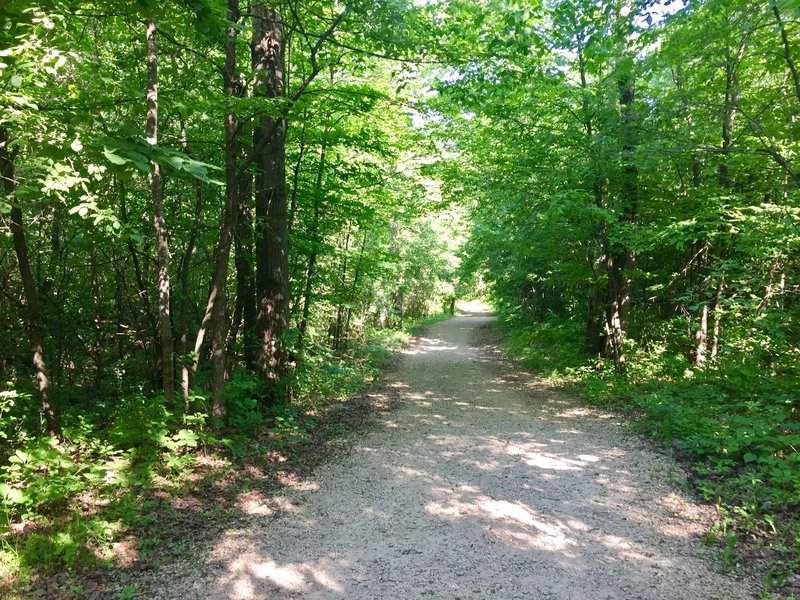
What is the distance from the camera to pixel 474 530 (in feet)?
14.5

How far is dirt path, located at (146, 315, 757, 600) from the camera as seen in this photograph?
141 inches

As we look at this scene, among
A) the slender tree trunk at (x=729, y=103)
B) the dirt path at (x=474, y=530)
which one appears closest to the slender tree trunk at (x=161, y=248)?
the dirt path at (x=474, y=530)

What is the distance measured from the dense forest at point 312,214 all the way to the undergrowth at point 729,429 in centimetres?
→ 4

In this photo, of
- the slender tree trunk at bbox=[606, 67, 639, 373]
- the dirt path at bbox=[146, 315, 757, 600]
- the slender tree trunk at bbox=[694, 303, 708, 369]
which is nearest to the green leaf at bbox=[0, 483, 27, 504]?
the dirt path at bbox=[146, 315, 757, 600]

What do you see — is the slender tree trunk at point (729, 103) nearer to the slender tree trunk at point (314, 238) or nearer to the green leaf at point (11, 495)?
the slender tree trunk at point (314, 238)

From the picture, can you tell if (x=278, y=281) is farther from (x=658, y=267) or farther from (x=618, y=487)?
(x=658, y=267)

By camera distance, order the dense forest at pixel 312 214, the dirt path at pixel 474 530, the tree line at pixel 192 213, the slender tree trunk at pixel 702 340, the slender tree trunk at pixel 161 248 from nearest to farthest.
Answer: the dirt path at pixel 474 530, the dense forest at pixel 312 214, the slender tree trunk at pixel 161 248, the tree line at pixel 192 213, the slender tree trunk at pixel 702 340

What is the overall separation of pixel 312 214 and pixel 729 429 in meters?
8.19

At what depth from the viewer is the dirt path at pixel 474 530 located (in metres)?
3.59

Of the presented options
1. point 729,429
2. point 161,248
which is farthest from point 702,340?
point 161,248

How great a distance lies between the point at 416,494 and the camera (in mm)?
5266

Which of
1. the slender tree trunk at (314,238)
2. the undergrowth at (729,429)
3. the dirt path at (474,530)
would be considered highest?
the slender tree trunk at (314,238)

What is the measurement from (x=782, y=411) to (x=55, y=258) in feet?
34.2

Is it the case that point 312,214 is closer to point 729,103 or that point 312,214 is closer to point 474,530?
point 474,530
